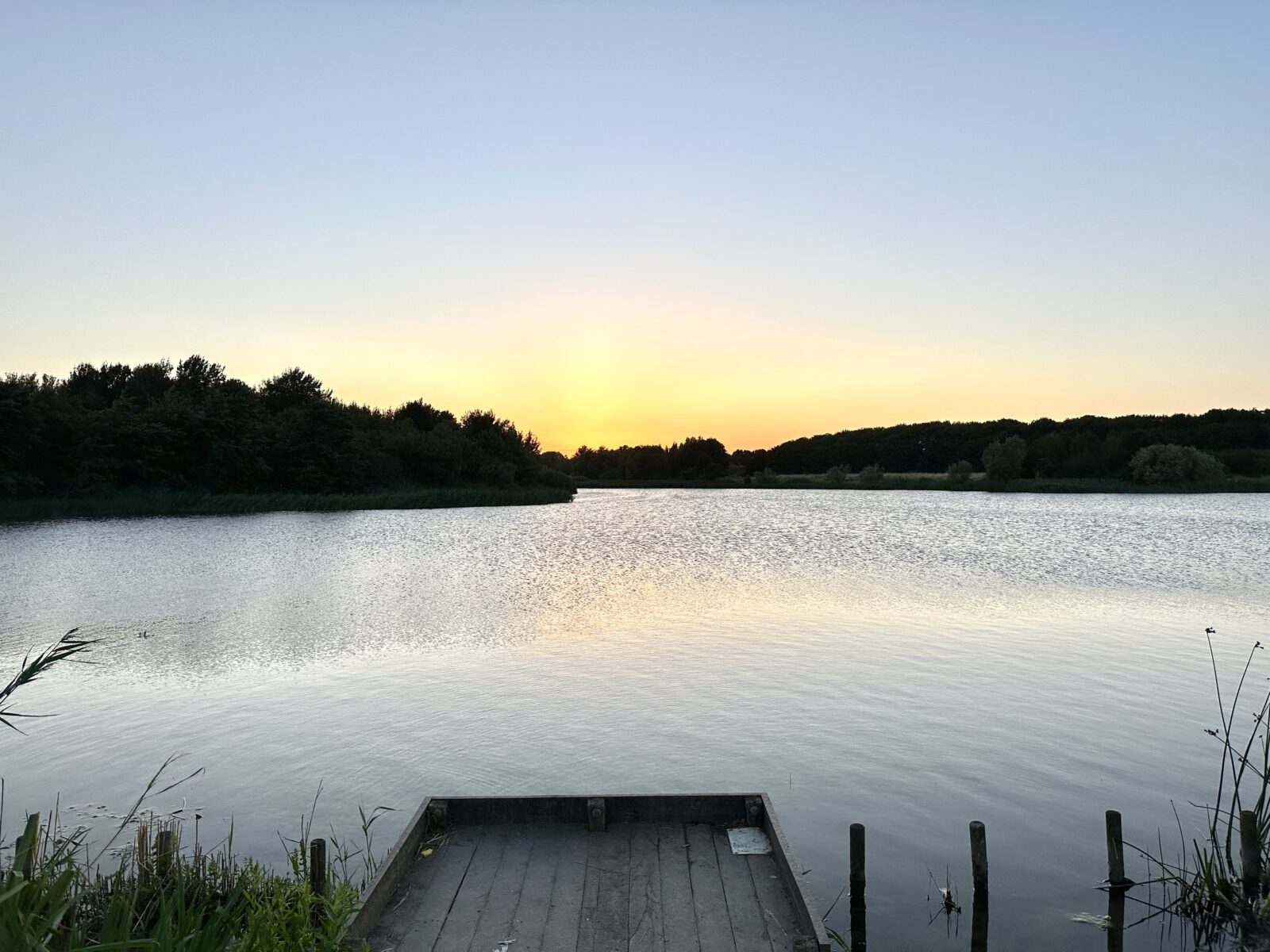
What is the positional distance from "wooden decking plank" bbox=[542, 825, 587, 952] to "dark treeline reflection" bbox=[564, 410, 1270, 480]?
306 ft

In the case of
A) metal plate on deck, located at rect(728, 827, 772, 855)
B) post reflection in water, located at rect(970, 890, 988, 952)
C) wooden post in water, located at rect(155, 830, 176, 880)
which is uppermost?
wooden post in water, located at rect(155, 830, 176, 880)

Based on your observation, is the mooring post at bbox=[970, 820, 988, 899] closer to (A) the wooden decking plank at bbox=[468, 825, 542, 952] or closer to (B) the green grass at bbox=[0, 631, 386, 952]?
(A) the wooden decking plank at bbox=[468, 825, 542, 952]

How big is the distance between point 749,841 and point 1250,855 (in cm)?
318

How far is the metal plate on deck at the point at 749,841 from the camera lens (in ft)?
19.5

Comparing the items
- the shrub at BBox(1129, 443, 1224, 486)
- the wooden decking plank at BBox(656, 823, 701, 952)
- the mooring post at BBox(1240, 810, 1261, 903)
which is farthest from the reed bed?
the shrub at BBox(1129, 443, 1224, 486)

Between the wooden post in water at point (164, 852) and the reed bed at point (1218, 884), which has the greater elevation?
the wooden post in water at point (164, 852)

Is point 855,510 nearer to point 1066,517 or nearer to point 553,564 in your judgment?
point 1066,517

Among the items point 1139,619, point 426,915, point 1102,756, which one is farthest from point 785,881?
point 1139,619

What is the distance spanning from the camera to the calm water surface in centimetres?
817

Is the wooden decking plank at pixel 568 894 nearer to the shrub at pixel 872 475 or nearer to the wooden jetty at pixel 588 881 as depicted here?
the wooden jetty at pixel 588 881

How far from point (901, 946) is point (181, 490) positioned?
57.2 metres

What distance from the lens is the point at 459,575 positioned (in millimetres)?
25609

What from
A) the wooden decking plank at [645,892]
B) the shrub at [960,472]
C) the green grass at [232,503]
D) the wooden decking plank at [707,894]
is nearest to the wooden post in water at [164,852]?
the wooden decking plank at [645,892]

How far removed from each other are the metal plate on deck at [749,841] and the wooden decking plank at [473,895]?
5.12 ft
